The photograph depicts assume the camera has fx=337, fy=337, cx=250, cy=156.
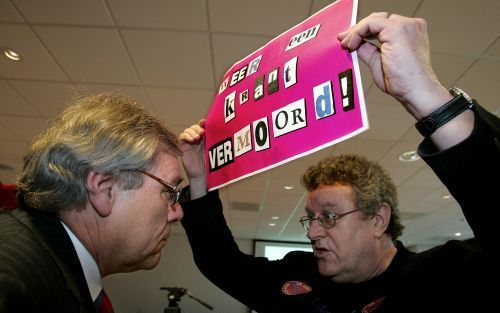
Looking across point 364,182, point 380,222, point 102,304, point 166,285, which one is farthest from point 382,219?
point 166,285

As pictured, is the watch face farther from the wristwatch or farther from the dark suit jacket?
the dark suit jacket

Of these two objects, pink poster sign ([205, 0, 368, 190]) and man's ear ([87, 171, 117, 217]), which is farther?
man's ear ([87, 171, 117, 217])

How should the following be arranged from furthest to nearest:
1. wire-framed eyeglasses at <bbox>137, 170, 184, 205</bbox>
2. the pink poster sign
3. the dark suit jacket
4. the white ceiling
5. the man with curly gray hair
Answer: the white ceiling → wire-framed eyeglasses at <bbox>137, 170, 184, 205</bbox> → the man with curly gray hair → the pink poster sign → the dark suit jacket

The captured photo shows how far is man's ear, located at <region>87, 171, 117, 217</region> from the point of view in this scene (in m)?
0.79

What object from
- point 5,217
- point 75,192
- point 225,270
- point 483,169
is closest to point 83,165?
point 75,192

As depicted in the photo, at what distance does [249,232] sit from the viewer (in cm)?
830

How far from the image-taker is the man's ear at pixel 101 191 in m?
0.79

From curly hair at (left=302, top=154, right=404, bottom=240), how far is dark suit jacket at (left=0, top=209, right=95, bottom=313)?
86 cm

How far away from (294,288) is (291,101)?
717 millimetres

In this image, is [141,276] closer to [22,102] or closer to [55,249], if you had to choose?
[22,102]

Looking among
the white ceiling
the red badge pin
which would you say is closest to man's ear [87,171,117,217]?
the red badge pin

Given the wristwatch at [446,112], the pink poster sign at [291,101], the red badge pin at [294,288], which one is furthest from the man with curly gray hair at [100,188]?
the wristwatch at [446,112]

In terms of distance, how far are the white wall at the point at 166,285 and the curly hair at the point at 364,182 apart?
7.91m

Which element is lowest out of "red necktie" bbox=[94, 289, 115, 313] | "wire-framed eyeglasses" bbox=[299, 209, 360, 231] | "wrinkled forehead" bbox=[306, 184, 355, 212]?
"red necktie" bbox=[94, 289, 115, 313]
